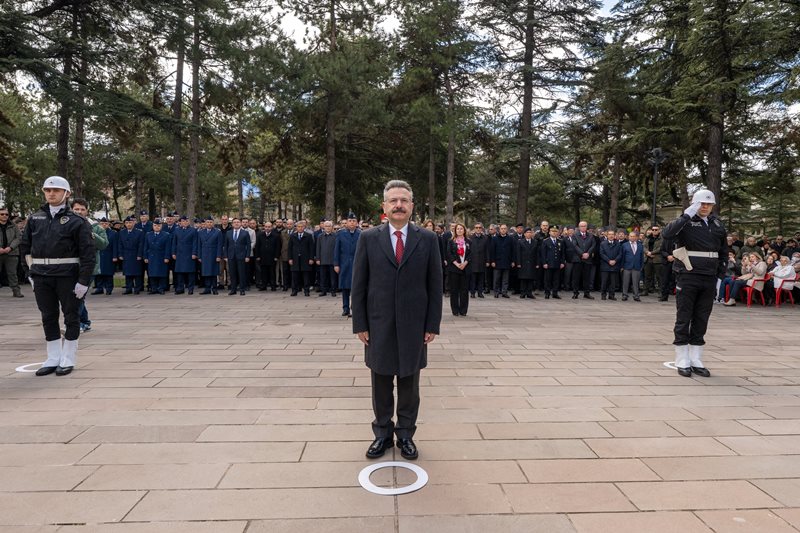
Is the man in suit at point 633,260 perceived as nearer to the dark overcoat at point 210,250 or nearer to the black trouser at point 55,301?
the dark overcoat at point 210,250

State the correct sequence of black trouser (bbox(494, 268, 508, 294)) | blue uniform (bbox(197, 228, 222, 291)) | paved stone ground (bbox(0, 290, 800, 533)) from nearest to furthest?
1. paved stone ground (bbox(0, 290, 800, 533))
2. blue uniform (bbox(197, 228, 222, 291))
3. black trouser (bbox(494, 268, 508, 294))

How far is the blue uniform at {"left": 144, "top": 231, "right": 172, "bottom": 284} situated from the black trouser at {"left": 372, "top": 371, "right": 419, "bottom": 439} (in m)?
11.9

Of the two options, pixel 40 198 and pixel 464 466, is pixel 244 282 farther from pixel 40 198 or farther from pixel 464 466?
pixel 40 198

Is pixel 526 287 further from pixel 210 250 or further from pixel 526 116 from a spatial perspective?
pixel 526 116

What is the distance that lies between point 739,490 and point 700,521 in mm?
578

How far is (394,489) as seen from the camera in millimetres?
3049

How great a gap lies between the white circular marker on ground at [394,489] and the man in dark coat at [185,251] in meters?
11.8

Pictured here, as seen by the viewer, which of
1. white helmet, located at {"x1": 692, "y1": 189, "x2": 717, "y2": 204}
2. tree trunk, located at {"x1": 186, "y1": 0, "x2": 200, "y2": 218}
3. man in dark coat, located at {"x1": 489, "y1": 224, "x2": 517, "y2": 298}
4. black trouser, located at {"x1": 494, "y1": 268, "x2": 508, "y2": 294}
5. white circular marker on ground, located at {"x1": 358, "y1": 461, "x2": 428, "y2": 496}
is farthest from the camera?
tree trunk, located at {"x1": 186, "y1": 0, "x2": 200, "y2": 218}

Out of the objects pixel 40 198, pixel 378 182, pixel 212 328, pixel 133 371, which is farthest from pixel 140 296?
pixel 40 198

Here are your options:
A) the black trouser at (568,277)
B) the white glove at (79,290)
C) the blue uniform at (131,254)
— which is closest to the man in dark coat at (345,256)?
the white glove at (79,290)

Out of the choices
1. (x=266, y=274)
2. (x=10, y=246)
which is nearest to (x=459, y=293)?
(x=266, y=274)

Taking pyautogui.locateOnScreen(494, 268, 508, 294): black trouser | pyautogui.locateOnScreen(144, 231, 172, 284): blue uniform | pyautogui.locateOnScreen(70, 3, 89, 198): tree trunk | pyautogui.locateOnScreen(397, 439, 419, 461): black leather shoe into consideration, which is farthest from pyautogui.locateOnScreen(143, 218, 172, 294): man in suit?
pyautogui.locateOnScreen(397, 439, 419, 461): black leather shoe

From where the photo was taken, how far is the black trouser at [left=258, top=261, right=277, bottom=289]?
49.2 ft

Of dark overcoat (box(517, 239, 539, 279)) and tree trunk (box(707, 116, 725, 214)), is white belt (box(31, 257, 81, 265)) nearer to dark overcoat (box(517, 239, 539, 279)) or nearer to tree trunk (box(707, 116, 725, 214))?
dark overcoat (box(517, 239, 539, 279))
